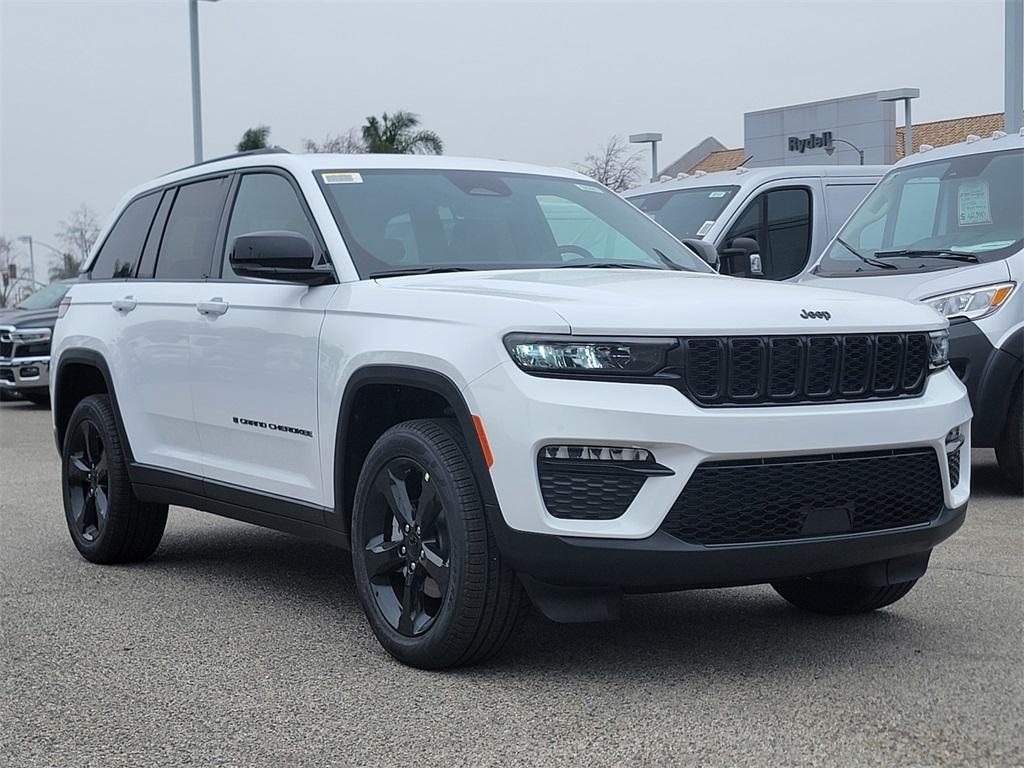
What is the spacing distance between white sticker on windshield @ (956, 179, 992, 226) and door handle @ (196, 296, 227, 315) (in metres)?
5.11

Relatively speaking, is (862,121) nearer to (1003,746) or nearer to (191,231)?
(191,231)

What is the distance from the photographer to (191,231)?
23.0 ft

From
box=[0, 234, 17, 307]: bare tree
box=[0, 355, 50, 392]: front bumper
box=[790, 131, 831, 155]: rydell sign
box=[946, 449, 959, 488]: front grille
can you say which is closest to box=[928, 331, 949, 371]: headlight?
box=[946, 449, 959, 488]: front grille

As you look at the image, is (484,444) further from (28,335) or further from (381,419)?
(28,335)

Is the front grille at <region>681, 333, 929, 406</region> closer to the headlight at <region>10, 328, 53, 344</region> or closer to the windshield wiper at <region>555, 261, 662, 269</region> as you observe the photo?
the windshield wiper at <region>555, 261, 662, 269</region>

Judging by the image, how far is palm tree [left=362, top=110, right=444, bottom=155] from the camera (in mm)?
47031

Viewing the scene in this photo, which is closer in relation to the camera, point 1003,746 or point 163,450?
point 1003,746

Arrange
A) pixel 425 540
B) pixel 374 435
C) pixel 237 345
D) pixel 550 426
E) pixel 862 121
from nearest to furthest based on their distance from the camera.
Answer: pixel 550 426
pixel 425 540
pixel 374 435
pixel 237 345
pixel 862 121

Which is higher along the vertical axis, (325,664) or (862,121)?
(862,121)

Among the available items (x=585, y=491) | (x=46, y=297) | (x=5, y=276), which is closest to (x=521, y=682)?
(x=585, y=491)

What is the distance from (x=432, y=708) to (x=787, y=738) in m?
1.09

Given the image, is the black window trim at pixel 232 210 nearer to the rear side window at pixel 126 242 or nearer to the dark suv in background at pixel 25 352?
the rear side window at pixel 126 242

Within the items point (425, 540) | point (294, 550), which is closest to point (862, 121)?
point (294, 550)

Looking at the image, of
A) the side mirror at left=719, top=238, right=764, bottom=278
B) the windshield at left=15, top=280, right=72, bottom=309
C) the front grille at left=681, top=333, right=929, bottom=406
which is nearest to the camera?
the front grille at left=681, top=333, right=929, bottom=406
